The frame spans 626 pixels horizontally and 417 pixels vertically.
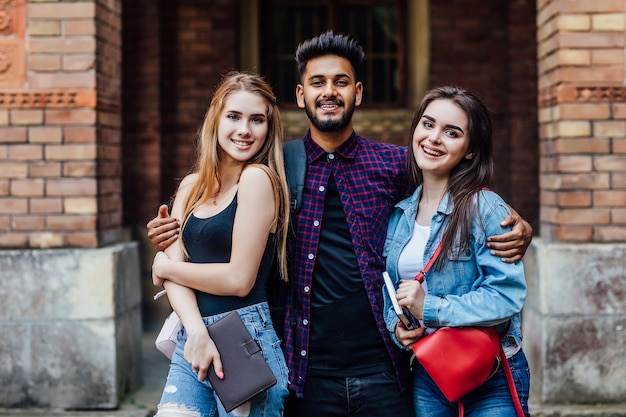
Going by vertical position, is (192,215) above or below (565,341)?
above

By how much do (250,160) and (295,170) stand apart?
246 mm

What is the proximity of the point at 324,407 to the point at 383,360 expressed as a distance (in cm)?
30

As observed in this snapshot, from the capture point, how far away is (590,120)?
452cm

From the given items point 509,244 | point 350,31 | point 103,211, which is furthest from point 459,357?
point 350,31

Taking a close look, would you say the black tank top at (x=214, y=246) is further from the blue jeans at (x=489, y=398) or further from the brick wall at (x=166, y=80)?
the brick wall at (x=166, y=80)

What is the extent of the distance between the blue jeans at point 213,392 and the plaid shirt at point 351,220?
19cm

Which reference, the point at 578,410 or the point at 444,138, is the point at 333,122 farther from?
the point at 578,410

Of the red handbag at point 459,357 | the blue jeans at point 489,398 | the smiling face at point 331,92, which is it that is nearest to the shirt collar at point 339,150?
the smiling face at point 331,92

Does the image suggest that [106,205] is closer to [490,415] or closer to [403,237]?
[403,237]

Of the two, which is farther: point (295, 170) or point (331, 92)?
point (295, 170)

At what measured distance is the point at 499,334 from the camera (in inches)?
105

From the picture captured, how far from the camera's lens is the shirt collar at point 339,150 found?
3.05 m

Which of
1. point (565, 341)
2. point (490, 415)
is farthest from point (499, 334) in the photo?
point (565, 341)

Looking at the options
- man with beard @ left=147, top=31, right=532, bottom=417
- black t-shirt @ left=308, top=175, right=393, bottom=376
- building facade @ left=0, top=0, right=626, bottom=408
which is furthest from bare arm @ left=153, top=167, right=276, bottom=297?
building facade @ left=0, top=0, right=626, bottom=408
